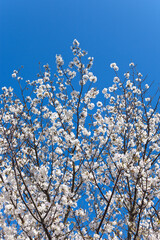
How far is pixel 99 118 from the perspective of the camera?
6539 millimetres

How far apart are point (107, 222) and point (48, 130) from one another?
10.3ft

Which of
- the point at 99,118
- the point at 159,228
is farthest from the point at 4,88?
the point at 159,228

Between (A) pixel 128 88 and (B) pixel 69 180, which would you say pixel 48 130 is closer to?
(B) pixel 69 180

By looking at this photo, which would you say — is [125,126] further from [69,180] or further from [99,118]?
[69,180]

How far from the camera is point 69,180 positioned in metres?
6.75

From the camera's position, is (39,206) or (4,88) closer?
(39,206)

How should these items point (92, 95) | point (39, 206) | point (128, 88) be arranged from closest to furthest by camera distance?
1. point (39, 206)
2. point (92, 95)
3. point (128, 88)

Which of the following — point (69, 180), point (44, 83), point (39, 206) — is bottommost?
point (39, 206)

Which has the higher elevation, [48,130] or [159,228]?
[48,130]

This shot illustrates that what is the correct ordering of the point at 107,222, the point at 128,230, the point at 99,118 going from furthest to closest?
Result: 1. the point at 99,118
2. the point at 128,230
3. the point at 107,222

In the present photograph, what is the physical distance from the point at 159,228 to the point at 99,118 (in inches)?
128

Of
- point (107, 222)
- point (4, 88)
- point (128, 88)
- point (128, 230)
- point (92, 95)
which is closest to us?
point (107, 222)

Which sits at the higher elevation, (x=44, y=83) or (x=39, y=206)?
Answer: (x=44, y=83)

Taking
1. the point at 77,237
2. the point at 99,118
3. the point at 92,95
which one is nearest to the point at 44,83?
the point at 92,95
